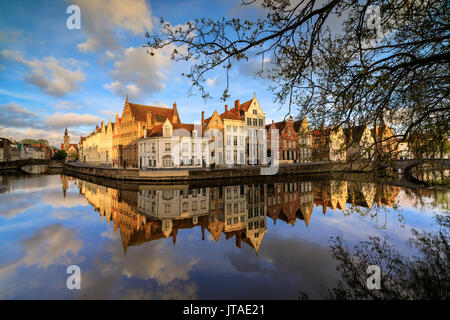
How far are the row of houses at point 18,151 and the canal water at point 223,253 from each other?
95434 millimetres

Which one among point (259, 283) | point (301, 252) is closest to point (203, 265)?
point (259, 283)

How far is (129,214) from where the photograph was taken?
11352 millimetres

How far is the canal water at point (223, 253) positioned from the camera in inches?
173

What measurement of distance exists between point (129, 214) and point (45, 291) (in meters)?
7.06

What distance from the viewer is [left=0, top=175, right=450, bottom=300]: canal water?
4.40m

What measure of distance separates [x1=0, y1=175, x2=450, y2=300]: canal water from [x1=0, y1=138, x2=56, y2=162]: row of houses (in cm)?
9543

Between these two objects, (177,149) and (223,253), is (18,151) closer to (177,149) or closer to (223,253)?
(177,149)

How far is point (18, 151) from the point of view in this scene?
298 ft

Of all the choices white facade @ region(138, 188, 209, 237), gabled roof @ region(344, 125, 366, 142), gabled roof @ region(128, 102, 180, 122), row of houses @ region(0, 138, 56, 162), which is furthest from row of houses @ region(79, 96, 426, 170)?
row of houses @ region(0, 138, 56, 162)

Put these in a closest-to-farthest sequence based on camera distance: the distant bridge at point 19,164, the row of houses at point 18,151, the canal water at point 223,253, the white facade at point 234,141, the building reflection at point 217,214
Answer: the canal water at point 223,253 < the building reflection at point 217,214 < the white facade at point 234,141 < the distant bridge at point 19,164 < the row of houses at point 18,151

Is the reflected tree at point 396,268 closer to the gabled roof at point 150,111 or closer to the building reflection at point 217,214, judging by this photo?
the building reflection at point 217,214

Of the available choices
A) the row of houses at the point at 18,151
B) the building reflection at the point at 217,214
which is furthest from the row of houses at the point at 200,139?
the row of houses at the point at 18,151

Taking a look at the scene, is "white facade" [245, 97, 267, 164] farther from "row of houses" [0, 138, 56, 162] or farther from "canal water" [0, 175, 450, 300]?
"row of houses" [0, 138, 56, 162]

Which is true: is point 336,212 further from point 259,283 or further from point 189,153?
point 189,153
